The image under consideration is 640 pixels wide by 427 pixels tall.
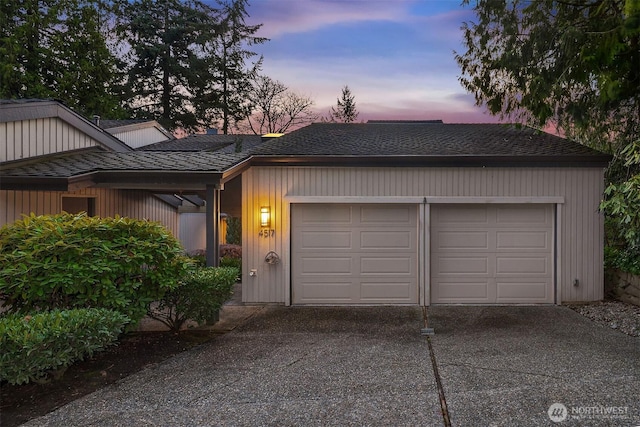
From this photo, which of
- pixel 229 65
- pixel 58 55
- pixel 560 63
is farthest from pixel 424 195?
pixel 58 55

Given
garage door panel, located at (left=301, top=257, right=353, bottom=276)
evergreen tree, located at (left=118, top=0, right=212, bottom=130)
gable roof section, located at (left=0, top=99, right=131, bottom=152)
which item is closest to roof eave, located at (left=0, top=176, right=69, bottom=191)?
gable roof section, located at (left=0, top=99, right=131, bottom=152)

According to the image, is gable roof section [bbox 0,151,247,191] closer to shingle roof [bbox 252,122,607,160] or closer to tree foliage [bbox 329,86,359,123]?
shingle roof [bbox 252,122,607,160]

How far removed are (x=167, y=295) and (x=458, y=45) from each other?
25.6 ft

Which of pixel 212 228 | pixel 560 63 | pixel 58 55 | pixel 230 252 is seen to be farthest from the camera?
pixel 58 55

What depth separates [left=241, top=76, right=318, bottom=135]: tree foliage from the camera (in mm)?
25547

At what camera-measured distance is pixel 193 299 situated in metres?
6.03

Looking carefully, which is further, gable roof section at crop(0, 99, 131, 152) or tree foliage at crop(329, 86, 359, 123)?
tree foliage at crop(329, 86, 359, 123)

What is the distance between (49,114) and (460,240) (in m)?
7.41

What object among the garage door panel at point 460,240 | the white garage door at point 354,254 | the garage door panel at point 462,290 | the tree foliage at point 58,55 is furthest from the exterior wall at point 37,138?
the tree foliage at point 58,55

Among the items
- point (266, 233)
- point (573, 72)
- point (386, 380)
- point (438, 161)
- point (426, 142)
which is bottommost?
point (386, 380)

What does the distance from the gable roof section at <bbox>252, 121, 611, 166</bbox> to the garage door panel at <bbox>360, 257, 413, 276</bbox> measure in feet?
A: 5.75

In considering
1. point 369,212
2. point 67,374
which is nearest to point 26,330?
point 67,374

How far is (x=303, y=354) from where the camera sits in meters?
5.37

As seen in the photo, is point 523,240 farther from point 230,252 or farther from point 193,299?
point 230,252
